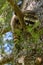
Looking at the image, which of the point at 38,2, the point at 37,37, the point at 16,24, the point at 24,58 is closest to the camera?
the point at 37,37

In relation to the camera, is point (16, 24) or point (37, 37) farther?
point (16, 24)

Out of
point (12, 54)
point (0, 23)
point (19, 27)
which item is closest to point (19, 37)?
point (19, 27)

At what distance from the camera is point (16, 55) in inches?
79.7

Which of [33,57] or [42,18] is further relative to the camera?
[42,18]

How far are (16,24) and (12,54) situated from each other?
309 mm

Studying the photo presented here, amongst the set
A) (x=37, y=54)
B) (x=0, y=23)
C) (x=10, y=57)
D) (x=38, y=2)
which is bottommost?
(x=10, y=57)

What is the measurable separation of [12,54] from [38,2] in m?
0.63

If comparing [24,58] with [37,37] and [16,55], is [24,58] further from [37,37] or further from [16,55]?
[37,37]

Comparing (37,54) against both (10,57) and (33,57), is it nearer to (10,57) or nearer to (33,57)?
(33,57)

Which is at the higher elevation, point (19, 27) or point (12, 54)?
point (19, 27)

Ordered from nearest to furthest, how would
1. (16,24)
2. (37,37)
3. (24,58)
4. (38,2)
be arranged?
(37,37) < (24,58) < (16,24) < (38,2)

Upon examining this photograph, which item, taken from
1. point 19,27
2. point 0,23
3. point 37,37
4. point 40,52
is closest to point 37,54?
point 40,52

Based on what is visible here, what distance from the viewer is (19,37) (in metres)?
2.01

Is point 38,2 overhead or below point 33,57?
overhead
